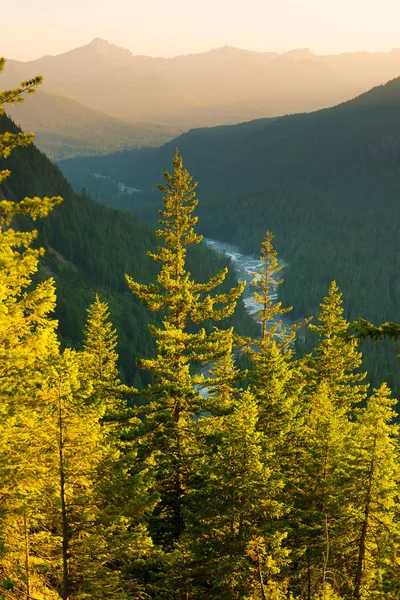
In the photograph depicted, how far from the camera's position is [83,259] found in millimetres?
169250

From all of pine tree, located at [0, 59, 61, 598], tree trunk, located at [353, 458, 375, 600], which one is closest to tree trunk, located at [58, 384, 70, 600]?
pine tree, located at [0, 59, 61, 598]

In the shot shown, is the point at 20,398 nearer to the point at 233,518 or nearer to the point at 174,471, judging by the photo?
the point at 174,471

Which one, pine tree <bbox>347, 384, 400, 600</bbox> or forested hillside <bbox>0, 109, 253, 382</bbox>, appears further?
forested hillside <bbox>0, 109, 253, 382</bbox>

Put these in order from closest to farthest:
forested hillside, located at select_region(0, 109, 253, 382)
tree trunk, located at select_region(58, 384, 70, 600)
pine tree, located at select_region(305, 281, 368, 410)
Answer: tree trunk, located at select_region(58, 384, 70, 600) < pine tree, located at select_region(305, 281, 368, 410) < forested hillside, located at select_region(0, 109, 253, 382)

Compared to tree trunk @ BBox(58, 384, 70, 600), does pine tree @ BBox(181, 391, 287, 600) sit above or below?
below

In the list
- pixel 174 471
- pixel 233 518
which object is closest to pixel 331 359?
pixel 174 471

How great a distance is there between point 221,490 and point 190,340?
5875 millimetres

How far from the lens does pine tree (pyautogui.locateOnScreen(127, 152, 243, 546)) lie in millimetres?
20016

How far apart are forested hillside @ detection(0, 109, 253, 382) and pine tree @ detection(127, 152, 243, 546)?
8873cm

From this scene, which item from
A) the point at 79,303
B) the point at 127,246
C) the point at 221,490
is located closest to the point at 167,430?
the point at 221,490

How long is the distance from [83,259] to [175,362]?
153m

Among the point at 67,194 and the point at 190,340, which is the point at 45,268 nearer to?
the point at 67,194

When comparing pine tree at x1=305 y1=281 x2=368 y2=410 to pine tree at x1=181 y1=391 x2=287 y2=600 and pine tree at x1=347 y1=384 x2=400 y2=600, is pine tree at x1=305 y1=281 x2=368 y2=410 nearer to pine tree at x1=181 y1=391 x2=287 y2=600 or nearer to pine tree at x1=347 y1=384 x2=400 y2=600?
pine tree at x1=347 y1=384 x2=400 y2=600

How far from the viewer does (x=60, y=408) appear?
12688 millimetres
